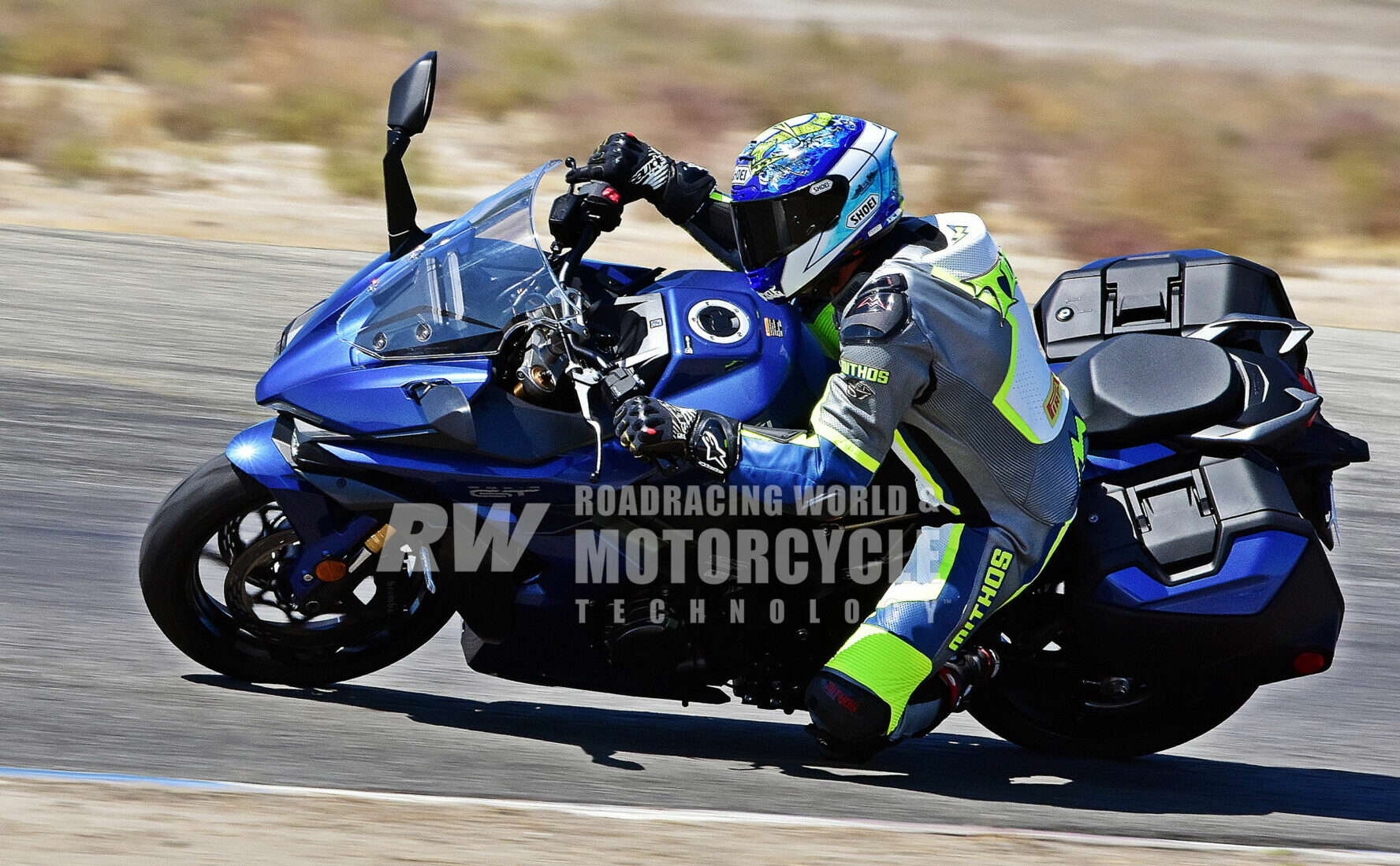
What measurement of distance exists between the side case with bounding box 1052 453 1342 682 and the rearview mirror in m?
2.05

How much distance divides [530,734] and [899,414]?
1463 mm

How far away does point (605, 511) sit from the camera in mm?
3842

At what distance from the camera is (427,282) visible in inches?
152

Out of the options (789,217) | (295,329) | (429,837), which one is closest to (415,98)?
(295,329)

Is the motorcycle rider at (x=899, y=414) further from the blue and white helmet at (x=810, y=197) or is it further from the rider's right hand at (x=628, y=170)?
the rider's right hand at (x=628, y=170)

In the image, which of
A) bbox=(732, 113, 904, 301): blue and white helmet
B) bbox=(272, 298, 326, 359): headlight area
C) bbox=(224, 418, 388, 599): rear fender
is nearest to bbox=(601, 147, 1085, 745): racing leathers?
bbox=(732, 113, 904, 301): blue and white helmet

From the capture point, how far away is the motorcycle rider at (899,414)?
3.56m

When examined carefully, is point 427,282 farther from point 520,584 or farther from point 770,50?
point 770,50

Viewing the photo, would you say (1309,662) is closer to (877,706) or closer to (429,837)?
Answer: (877,706)

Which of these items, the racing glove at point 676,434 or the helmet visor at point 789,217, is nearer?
the racing glove at point 676,434

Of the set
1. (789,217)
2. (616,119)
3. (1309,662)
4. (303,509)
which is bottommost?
(1309,662)

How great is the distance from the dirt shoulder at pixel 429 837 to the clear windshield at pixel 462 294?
1.15 m

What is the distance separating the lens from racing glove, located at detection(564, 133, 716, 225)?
4.16m

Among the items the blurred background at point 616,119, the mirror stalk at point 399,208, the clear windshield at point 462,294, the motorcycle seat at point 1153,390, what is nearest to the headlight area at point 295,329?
Result: the clear windshield at point 462,294
